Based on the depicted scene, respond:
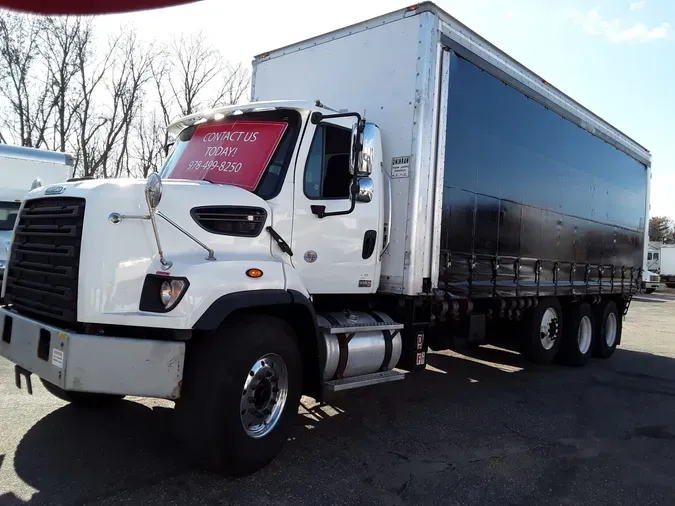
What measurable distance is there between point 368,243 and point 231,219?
1573 millimetres

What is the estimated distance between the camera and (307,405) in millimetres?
5746

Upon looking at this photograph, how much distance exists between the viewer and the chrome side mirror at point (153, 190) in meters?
3.36

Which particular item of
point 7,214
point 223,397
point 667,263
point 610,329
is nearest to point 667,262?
point 667,263

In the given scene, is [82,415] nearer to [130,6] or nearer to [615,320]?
[130,6]

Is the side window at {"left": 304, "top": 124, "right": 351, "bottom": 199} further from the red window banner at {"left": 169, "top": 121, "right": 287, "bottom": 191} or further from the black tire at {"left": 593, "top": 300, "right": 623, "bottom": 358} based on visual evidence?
the black tire at {"left": 593, "top": 300, "right": 623, "bottom": 358}

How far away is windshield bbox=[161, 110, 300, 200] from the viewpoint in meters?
4.44

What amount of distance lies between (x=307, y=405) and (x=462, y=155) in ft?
10.6

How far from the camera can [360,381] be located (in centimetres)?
481

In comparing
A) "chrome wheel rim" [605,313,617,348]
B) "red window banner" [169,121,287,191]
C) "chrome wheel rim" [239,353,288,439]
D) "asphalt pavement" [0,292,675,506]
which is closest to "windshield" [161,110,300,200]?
"red window banner" [169,121,287,191]

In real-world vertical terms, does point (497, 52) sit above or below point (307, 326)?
above

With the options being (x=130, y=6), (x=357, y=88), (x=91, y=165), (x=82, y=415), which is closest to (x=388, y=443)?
(x=82, y=415)

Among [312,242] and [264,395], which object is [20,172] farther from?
[264,395]

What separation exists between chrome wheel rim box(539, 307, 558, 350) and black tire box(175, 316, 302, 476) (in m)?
5.56

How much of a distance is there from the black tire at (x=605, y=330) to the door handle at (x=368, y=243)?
667cm
